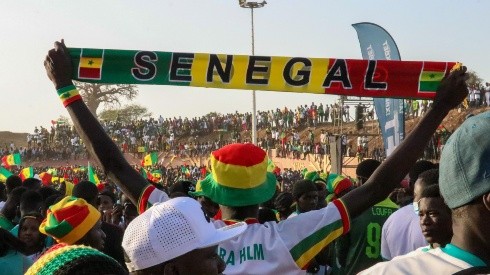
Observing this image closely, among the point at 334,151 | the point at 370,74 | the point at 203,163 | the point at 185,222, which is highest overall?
the point at 370,74

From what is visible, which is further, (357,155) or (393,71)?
(357,155)

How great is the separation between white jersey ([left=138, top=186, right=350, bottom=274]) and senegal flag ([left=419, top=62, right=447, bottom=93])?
1.94 meters

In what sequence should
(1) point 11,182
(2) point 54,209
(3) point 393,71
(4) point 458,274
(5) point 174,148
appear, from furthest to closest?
(5) point 174,148 → (1) point 11,182 → (3) point 393,71 → (2) point 54,209 → (4) point 458,274

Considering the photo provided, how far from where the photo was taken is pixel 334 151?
597 inches

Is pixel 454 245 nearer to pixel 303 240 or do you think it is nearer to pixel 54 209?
pixel 303 240

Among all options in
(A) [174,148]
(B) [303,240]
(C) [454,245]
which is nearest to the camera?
(C) [454,245]

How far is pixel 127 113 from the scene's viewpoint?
266 ft

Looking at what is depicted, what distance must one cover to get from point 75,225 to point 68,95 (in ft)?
2.81

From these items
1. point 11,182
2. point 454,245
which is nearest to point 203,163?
point 11,182

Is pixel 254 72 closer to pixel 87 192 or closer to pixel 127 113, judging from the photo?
pixel 87 192

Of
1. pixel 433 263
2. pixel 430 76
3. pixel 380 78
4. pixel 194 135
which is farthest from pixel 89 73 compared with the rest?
pixel 194 135

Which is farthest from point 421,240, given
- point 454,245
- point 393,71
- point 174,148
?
point 174,148

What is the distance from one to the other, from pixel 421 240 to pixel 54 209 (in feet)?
7.25

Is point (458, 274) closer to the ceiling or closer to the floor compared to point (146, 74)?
closer to the floor
